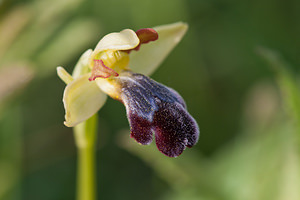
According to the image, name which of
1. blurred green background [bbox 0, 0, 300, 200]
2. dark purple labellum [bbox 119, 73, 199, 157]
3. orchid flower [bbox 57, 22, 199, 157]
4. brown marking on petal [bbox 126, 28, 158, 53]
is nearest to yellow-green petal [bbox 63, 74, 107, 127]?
orchid flower [bbox 57, 22, 199, 157]

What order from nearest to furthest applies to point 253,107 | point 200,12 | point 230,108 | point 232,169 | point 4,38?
point 4,38, point 232,169, point 253,107, point 230,108, point 200,12

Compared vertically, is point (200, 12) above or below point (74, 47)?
below

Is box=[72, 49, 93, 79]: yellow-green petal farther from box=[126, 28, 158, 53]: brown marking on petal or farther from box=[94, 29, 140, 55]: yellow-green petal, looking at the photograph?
box=[126, 28, 158, 53]: brown marking on petal

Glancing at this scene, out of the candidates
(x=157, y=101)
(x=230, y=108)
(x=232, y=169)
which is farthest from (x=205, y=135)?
(x=157, y=101)

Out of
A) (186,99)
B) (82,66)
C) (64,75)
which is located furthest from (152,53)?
(186,99)

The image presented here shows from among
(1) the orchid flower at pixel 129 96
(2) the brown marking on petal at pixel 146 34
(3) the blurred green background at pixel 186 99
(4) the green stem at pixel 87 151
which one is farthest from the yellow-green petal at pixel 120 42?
(3) the blurred green background at pixel 186 99

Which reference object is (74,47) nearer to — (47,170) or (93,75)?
(47,170)

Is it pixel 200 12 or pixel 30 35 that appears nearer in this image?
pixel 30 35
